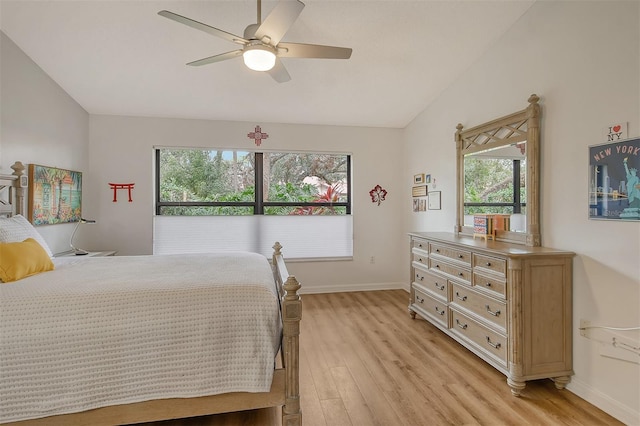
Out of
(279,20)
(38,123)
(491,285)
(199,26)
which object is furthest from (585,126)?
(38,123)

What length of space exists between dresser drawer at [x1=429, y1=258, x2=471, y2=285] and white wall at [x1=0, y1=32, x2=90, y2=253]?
12.7 ft

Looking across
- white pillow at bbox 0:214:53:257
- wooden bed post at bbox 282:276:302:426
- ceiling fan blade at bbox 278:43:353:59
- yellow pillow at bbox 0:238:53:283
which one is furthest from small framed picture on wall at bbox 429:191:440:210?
white pillow at bbox 0:214:53:257

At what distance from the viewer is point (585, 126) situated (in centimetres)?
222

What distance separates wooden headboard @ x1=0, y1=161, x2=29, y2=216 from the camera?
273 cm

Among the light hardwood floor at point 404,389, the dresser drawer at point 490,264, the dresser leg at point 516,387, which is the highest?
the dresser drawer at point 490,264

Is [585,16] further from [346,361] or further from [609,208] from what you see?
[346,361]

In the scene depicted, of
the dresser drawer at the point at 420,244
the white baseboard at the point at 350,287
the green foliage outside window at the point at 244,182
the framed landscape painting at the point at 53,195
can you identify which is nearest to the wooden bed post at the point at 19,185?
the framed landscape painting at the point at 53,195

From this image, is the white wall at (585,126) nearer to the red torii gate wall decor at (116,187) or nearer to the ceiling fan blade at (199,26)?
the ceiling fan blade at (199,26)

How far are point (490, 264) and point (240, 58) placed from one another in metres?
2.89

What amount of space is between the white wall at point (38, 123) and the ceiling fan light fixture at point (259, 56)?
2.23 m

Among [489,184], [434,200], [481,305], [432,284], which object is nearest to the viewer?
[481,305]

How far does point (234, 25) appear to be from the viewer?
2.72 meters

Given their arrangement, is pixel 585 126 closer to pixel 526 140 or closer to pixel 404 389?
pixel 526 140

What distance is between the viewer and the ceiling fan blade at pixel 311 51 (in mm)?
2072
